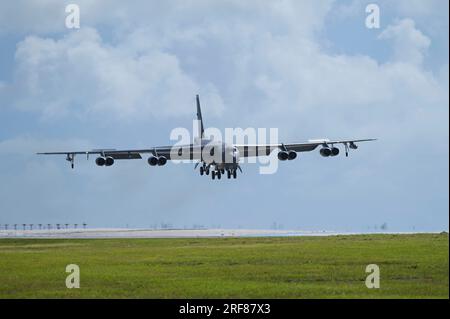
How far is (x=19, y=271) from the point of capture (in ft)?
151

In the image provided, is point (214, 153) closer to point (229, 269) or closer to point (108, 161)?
point (108, 161)

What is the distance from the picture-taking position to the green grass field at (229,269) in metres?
36.3

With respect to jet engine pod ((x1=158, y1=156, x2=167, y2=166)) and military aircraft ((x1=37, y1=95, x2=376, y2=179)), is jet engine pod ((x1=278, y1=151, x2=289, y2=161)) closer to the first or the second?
military aircraft ((x1=37, y1=95, x2=376, y2=179))

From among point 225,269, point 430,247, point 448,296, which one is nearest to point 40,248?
point 225,269

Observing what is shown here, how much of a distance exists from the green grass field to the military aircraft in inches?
574

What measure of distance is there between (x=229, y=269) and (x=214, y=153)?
→ 114 feet

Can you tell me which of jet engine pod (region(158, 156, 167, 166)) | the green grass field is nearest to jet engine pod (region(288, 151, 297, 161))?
jet engine pod (region(158, 156, 167, 166))

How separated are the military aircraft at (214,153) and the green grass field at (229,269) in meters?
14.6

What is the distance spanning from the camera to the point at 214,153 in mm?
79312

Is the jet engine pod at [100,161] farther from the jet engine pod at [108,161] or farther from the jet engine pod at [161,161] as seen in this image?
the jet engine pod at [161,161]

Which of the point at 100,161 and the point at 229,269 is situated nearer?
the point at 229,269

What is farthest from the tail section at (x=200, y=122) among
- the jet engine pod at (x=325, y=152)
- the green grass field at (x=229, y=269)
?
the green grass field at (x=229, y=269)

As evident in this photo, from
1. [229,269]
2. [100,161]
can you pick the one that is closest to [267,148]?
[100,161]
